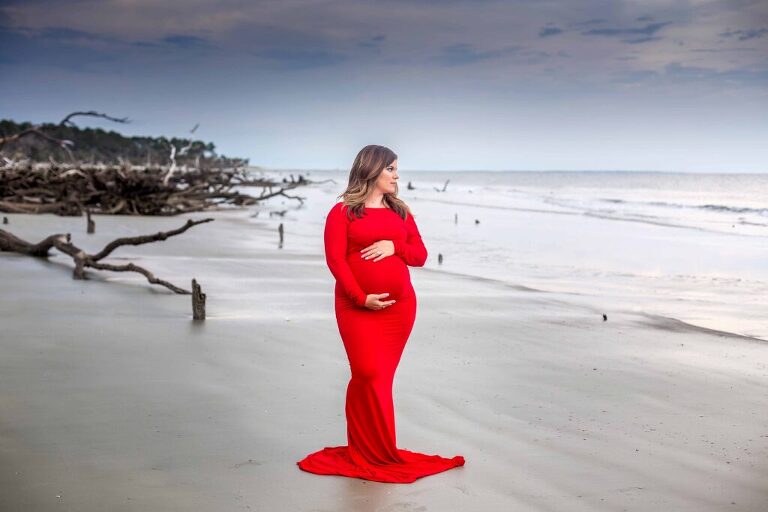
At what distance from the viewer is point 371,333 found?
16.4 feet

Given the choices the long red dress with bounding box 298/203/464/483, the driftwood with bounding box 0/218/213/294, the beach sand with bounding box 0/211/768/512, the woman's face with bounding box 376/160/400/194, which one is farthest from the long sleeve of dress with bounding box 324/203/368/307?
the driftwood with bounding box 0/218/213/294

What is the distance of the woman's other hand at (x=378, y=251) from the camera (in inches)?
195

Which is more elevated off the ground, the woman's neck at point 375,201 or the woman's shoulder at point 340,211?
the woman's neck at point 375,201

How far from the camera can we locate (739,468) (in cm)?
530

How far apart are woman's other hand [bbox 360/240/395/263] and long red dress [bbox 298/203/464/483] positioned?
0.03 meters

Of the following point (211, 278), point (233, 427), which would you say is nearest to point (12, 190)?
point (211, 278)

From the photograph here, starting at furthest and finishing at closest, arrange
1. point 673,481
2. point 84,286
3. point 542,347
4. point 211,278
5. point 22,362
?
point 211,278
point 84,286
point 542,347
point 22,362
point 673,481

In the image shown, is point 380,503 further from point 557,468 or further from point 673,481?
point 673,481

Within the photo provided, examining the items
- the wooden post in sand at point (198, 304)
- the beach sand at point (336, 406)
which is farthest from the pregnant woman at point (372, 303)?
the wooden post in sand at point (198, 304)

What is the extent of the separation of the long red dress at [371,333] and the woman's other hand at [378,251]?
0.03 meters

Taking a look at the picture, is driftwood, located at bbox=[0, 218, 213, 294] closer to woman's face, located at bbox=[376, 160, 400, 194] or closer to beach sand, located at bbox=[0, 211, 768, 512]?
beach sand, located at bbox=[0, 211, 768, 512]

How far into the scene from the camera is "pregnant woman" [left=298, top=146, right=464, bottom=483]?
4934 millimetres

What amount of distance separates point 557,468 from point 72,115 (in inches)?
346

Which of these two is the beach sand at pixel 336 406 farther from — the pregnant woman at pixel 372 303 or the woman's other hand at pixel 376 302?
the woman's other hand at pixel 376 302
